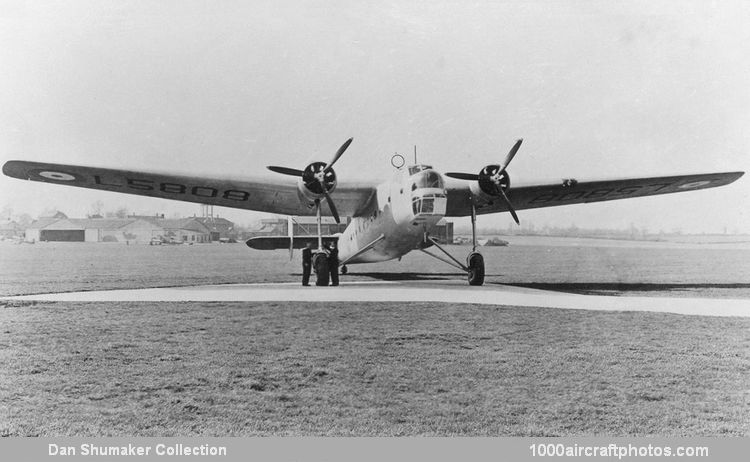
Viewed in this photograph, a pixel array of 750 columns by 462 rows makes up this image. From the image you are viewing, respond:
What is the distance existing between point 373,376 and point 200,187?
436 inches

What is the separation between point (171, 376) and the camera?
6375 millimetres

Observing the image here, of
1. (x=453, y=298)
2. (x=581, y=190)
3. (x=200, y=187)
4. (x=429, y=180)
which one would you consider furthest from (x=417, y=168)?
(x=581, y=190)

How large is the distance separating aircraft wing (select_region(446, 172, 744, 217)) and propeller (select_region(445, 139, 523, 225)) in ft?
3.19

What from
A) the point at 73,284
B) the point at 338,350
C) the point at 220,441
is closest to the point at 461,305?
the point at 338,350

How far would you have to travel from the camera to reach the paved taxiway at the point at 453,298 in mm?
11664

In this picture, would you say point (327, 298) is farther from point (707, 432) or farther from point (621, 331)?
point (707, 432)

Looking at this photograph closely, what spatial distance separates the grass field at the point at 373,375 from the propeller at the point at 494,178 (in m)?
6.39

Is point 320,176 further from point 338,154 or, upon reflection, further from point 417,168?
point 417,168

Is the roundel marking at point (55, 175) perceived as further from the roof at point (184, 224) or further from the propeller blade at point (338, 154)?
the roof at point (184, 224)

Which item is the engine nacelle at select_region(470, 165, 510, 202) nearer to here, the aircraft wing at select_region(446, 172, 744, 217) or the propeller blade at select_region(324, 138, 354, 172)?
the aircraft wing at select_region(446, 172, 744, 217)

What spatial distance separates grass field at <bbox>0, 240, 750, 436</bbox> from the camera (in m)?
5.26

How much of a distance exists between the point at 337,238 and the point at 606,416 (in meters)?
16.2

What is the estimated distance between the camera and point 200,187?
52.5 ft

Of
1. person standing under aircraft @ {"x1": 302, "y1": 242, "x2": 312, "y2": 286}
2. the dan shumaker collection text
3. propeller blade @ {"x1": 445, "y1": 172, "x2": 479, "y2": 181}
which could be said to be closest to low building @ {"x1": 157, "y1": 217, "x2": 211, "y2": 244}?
person standing under aircraft @ {"x1": 302, "y1": 242, "x2": 312, "y2": 286}
